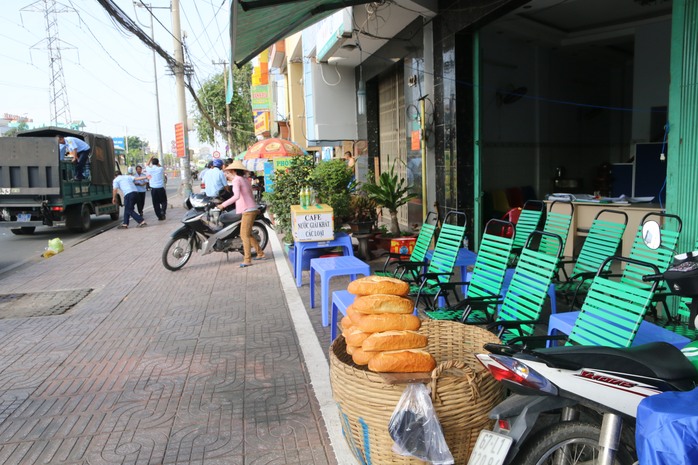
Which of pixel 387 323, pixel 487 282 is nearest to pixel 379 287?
pixel 387 323

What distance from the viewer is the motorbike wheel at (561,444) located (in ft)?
6.82

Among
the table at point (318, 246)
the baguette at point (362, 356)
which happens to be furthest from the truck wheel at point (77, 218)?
the baguette at point (362, 356)

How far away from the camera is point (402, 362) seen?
2605 millimetres

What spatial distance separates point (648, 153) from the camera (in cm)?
949

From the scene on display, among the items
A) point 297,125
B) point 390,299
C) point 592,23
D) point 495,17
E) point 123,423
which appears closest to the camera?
point 390,299

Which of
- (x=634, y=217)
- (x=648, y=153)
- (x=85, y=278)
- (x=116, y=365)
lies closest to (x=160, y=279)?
(x=85, y=278)

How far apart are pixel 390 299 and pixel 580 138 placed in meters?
12.0

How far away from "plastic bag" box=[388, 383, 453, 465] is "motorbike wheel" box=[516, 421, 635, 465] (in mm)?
383

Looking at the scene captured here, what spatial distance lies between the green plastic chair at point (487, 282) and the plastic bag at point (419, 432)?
176 cm

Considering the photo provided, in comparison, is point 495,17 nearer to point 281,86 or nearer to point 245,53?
point 245,53

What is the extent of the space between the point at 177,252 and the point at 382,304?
252 inches

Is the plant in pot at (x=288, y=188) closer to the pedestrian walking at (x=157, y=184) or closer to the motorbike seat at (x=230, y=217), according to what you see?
the motorbike seat at (x=230, y=217)

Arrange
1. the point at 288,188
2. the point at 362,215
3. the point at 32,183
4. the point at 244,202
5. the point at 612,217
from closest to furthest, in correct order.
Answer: the point at 612,217 → the point at 288,188 → the point at 244,202 → the point at 362,215 → the point at 32,183

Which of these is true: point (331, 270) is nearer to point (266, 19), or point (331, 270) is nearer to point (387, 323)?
point (387, 323)
